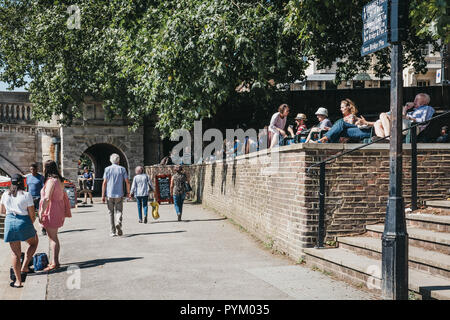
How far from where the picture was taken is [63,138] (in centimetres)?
3014

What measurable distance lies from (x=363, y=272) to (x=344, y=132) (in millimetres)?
3193

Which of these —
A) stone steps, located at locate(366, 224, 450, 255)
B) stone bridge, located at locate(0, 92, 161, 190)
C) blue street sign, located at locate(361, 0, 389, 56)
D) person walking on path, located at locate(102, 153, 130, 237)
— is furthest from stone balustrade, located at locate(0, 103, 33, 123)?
blue street sign, located at locate(361, 0, 389, 56)

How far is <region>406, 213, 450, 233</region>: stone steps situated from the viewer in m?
6.63

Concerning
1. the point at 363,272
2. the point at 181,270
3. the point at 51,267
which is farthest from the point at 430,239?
the point at 51,267

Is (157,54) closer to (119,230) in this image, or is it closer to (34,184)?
(34,184)

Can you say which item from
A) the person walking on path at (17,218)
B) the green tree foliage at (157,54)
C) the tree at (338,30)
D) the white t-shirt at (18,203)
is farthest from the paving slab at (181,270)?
the green tree foliage at (157,54)

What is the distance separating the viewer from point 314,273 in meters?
6.94

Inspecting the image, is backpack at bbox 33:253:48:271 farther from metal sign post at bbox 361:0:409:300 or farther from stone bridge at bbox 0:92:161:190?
stone bridge at bbox 0:92:161:190

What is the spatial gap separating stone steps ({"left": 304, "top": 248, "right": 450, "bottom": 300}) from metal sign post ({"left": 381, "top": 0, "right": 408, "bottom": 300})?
297 mm

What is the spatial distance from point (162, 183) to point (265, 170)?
37.3 feet

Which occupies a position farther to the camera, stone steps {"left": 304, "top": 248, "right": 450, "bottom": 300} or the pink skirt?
the pink skirt

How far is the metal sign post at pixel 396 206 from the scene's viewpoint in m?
5.16

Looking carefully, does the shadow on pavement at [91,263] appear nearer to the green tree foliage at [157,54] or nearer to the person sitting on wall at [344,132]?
the person sitting on wall at [344,132]
